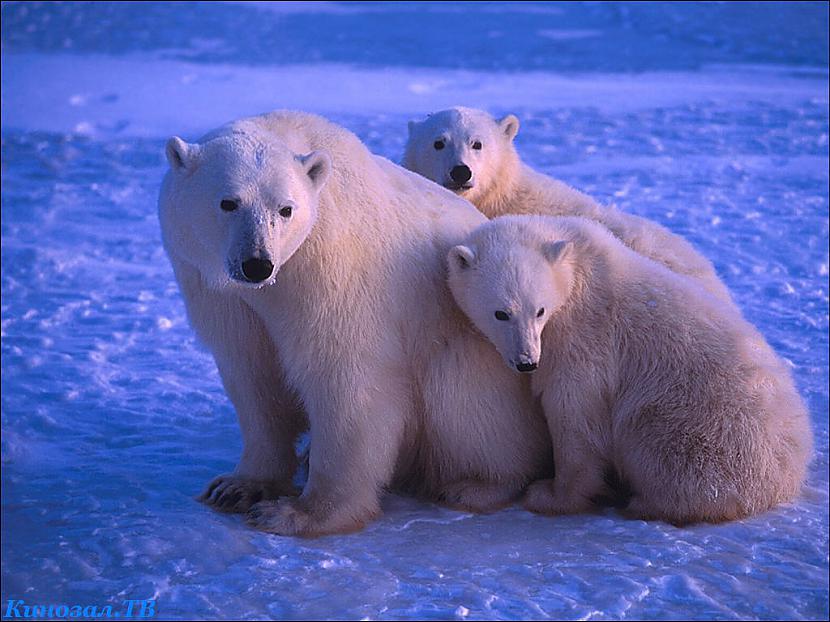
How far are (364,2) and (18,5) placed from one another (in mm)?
8620

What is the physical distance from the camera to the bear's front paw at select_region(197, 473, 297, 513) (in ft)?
12.1

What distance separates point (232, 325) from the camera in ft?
11.5

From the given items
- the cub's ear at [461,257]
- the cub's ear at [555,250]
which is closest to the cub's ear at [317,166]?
the cub's ear at [461,257]

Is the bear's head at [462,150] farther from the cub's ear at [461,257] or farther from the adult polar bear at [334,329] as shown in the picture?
the cub's ear at [461,257]

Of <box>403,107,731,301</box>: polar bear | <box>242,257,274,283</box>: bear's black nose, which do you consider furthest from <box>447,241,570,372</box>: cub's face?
<box>403,107,731,301</box>: polar bear

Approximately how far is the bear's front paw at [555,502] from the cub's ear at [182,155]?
1.67m

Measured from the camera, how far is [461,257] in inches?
138

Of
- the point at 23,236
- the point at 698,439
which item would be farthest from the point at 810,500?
the point at 23,236

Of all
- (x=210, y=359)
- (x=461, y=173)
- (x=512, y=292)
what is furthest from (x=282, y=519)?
(x=210, y=359)

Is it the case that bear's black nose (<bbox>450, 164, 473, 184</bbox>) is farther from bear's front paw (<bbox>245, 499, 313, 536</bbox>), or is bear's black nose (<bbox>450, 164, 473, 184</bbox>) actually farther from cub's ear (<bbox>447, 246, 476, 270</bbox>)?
bear's front paw (<bbox>245, 499, 313, 536</bbox>)

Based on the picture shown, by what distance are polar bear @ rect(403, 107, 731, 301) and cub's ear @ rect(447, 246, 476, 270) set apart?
4.49ft

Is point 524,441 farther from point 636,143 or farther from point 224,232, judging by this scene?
point 636,143

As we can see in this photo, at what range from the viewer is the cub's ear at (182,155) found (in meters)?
3.09

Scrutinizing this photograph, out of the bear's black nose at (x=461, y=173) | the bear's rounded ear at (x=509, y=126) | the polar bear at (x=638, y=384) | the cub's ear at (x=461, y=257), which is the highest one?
the bear's rounded ear at (x=509, y=126)
